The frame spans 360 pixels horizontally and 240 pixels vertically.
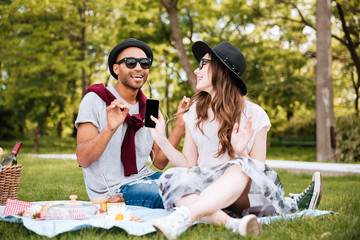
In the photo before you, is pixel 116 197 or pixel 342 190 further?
pixel 342 190

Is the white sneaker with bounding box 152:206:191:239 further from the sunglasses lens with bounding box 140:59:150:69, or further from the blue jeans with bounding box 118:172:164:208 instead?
the sunglasses lens with bounding box 140:59:150:69

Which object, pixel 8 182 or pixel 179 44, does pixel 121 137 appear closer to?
pixel 8 182

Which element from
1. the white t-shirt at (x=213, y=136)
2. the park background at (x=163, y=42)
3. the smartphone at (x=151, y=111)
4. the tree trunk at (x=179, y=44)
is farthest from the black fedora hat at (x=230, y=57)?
the tree trunk at (x=179, y=44)

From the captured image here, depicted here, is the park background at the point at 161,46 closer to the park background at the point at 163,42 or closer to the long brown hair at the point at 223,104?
the park background at the point at 163,42

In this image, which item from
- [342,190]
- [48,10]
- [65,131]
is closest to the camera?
[342,190]

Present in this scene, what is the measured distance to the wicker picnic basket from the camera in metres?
4.50

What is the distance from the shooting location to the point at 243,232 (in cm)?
299

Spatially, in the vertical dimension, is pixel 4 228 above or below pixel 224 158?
below

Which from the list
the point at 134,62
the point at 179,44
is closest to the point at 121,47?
the point at 134,62

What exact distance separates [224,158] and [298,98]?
59.6 feet

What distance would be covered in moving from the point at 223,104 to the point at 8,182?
2.60 metres

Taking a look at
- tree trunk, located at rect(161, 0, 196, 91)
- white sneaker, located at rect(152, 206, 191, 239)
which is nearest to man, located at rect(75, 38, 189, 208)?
white sneaker, located at rect(152, 206, 191, 239)

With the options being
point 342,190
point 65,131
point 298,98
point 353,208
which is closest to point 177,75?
point 298,98

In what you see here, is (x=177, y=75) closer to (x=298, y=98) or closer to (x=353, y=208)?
(x=298, y=98)
